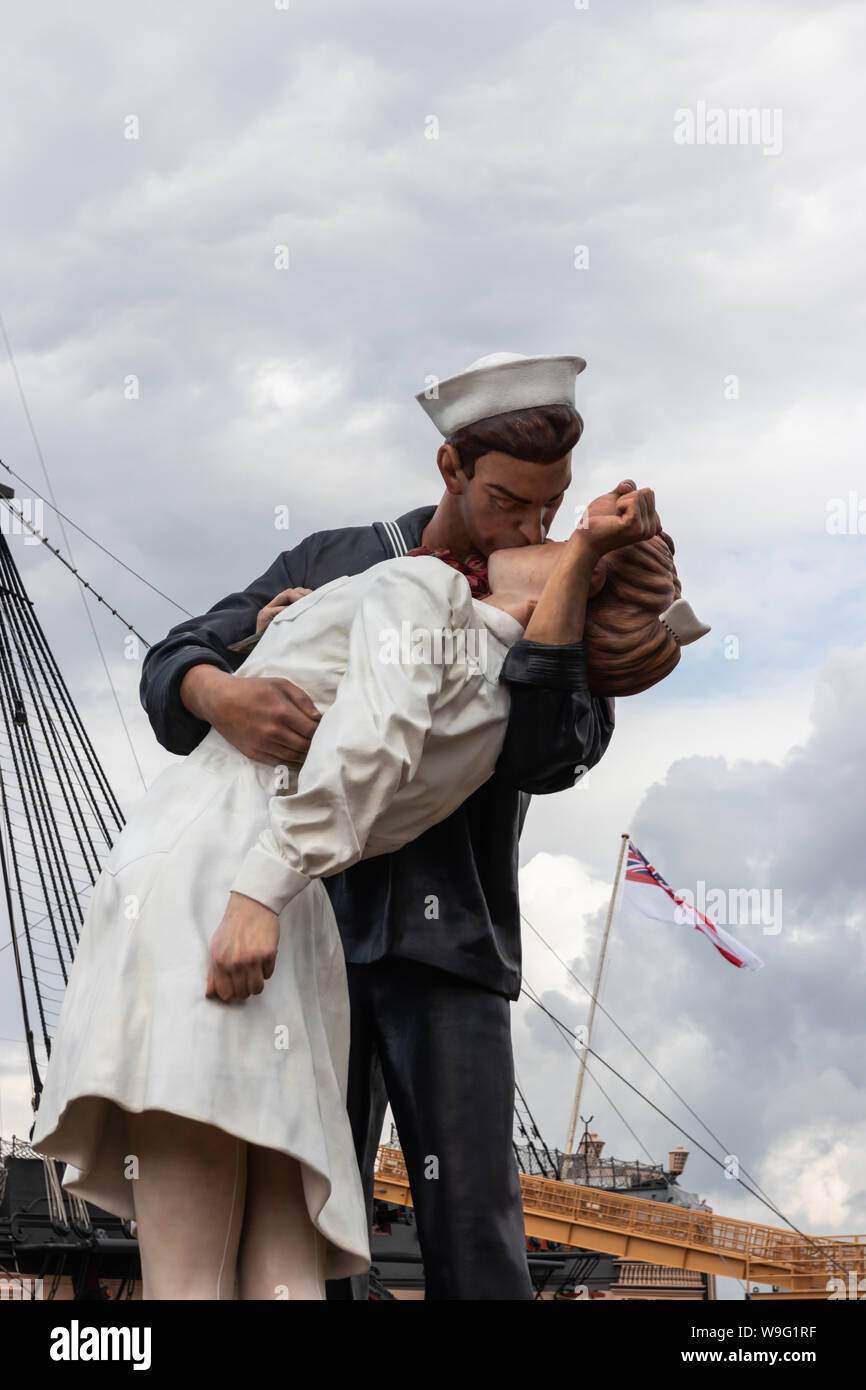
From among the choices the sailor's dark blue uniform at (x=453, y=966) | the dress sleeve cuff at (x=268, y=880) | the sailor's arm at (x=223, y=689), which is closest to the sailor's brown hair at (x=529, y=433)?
the sailor's dark blue uniform at (x=453, y=966)

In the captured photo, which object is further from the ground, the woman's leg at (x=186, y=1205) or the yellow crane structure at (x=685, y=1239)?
the woman's leg at (x=186, y=1205)

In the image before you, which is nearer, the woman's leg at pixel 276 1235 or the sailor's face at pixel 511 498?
the woman's leg at pixel 276 1235

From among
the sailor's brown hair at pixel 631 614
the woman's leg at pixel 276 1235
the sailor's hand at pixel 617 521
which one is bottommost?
the woman's leg at pixel 276 1235

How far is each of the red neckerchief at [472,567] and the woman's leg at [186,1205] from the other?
1332mm

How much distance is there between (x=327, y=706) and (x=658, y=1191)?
29222 millimetres

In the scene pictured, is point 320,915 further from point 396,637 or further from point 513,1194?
point 513,1194

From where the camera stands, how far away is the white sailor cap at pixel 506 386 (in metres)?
3.49

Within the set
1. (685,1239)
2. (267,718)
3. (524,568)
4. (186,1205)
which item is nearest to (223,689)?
(267,718)

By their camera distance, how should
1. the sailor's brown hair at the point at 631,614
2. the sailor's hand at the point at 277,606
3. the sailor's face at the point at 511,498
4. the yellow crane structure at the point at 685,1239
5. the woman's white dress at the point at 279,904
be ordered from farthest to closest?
the yellow crane structure at the point at 685,1239, the sailor's hand at the point at 277,606, the sailor's face at the point at 511,498, the sailor's brown hair at the point at 631,614, the woman's white dress at the point at 279,904

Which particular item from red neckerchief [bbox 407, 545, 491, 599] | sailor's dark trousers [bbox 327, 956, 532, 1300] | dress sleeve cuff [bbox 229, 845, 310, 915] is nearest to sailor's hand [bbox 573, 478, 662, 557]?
red neckerchief [bbox 407, 545, 491, 599]

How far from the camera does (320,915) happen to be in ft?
10.1

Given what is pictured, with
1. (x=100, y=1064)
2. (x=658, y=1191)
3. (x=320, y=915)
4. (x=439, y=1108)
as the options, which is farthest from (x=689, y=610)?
(x=658, y=1191)

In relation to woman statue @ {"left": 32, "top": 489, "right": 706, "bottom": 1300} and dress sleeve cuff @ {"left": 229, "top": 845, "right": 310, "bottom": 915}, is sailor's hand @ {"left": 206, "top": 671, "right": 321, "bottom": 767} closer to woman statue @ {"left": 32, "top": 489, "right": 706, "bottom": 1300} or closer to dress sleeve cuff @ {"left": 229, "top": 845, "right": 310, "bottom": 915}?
woman statue @ {"left": 32, "top": 489, "right": 706, "bottom": 1300}

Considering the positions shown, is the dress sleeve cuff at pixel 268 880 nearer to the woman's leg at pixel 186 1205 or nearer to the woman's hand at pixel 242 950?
the woman's hand at pixel 242 950
